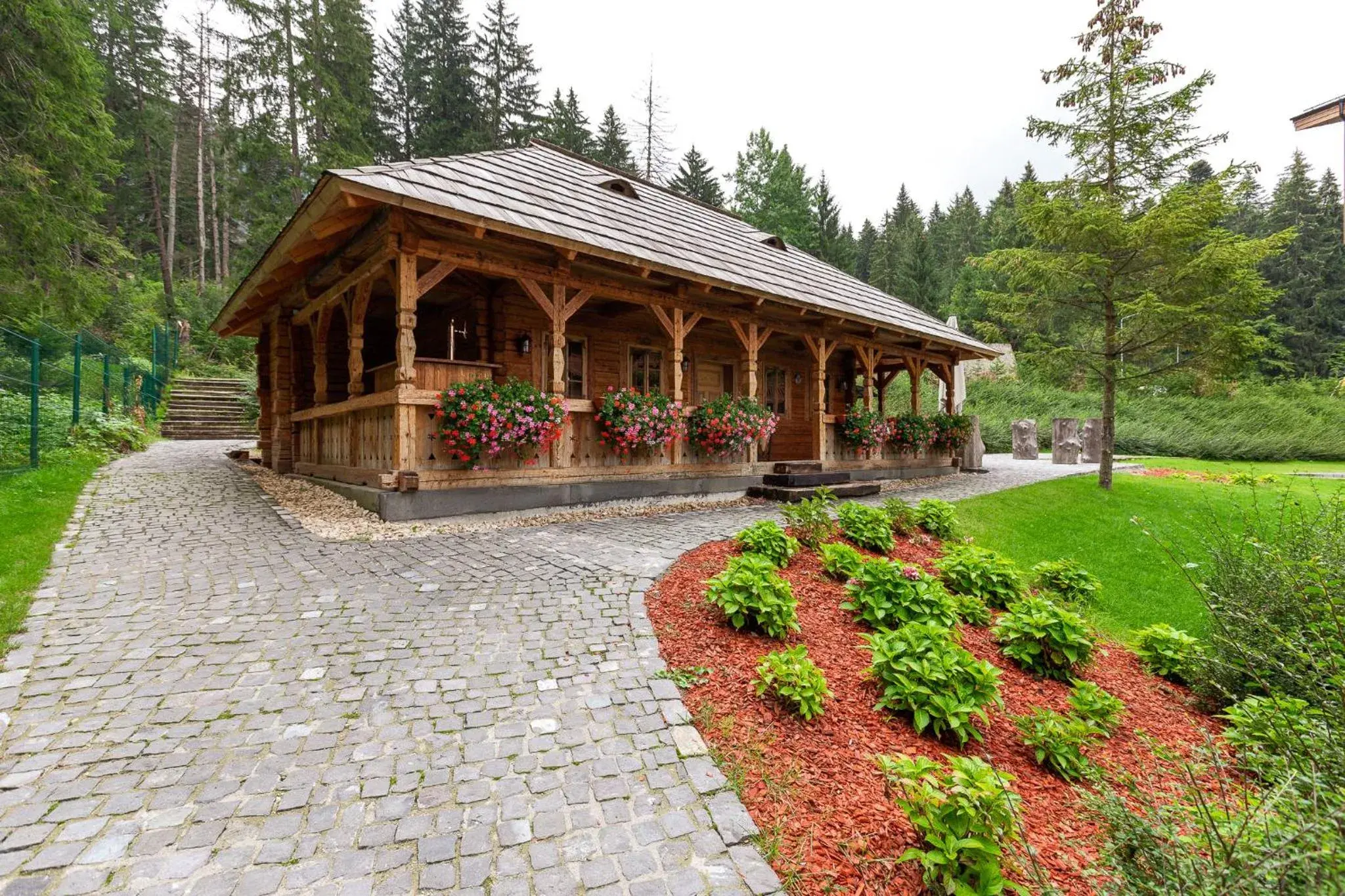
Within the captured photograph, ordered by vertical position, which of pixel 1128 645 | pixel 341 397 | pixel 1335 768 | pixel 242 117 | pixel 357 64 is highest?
pixel 357 64

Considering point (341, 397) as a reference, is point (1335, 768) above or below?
below

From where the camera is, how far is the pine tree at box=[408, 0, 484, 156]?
82.7 ft

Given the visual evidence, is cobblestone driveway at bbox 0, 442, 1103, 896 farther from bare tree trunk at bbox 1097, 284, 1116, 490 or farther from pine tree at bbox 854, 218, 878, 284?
pine tree at bbox 854, 218, 878, 284

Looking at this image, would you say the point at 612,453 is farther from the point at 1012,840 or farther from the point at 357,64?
the point at 357,64

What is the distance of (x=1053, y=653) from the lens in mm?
3684

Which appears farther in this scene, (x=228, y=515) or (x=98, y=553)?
(x=228, y=515)

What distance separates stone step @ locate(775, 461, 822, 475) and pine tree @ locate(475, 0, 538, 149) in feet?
77.7

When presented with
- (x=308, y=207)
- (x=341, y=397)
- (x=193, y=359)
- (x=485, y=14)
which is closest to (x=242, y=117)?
(x=193, y=359)

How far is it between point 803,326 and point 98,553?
10.4 metres

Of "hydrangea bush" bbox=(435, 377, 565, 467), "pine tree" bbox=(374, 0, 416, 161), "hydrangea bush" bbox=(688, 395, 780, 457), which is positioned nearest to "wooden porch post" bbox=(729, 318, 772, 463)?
"hydrangea bush" bbox=(688, 395, 780, 457)

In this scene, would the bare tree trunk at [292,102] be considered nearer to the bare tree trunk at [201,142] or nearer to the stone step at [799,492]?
the bare tree trunk at [201,142]

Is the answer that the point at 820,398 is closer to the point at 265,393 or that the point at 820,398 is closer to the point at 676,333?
the point at 676,333

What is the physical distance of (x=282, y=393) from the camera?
10.9 metres

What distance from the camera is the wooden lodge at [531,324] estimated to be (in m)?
6.23
